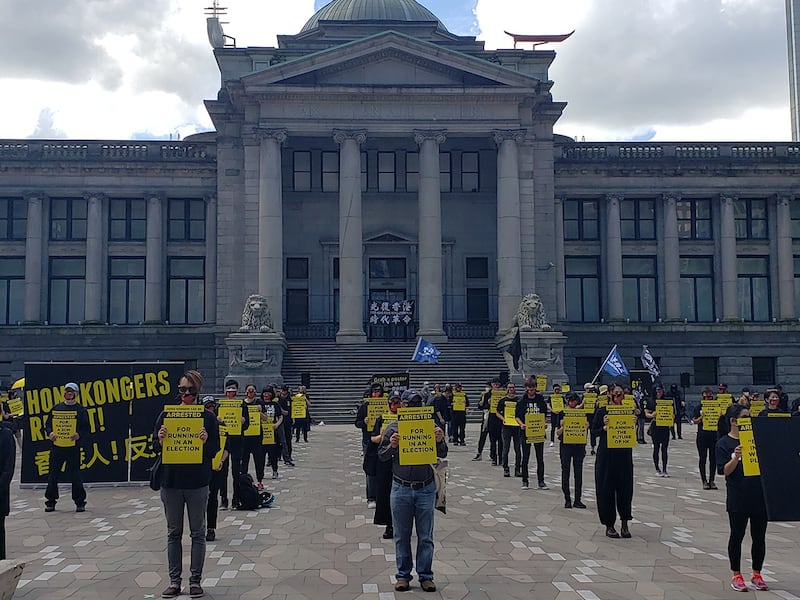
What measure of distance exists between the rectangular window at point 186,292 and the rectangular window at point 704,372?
2796 centimetres

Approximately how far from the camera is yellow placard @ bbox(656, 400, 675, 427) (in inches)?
792

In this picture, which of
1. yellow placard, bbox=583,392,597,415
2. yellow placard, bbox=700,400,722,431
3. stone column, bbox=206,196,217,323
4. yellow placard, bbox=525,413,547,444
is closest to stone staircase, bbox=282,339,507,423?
stone column, bbox=206,196,217,323

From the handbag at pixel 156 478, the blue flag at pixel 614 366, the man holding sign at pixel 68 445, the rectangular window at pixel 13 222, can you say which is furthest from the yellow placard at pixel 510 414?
the rectangular window at pixel 13 222

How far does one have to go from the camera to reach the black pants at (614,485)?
13.1 m

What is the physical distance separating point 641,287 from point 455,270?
10938 mm

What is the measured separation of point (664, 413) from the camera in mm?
20406

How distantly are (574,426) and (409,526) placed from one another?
22.4 ft

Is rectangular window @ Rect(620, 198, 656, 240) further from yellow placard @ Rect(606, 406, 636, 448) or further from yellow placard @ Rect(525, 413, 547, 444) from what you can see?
yellow placard @ Rect(606, 406, 636, 448)

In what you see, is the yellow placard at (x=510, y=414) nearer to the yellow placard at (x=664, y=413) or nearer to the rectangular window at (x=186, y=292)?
the yellow placard at (x=664, y=413)

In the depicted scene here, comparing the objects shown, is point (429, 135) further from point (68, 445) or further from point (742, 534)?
point (742, 534)

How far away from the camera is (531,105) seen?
158 ft

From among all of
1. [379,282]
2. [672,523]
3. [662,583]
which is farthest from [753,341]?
[662,583]

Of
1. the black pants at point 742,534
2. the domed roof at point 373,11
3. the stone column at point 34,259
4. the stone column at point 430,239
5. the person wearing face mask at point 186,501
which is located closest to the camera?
the person wearing face mask at point 186,501

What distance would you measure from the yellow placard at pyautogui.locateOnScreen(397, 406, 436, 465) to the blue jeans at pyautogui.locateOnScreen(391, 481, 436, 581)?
34cm
